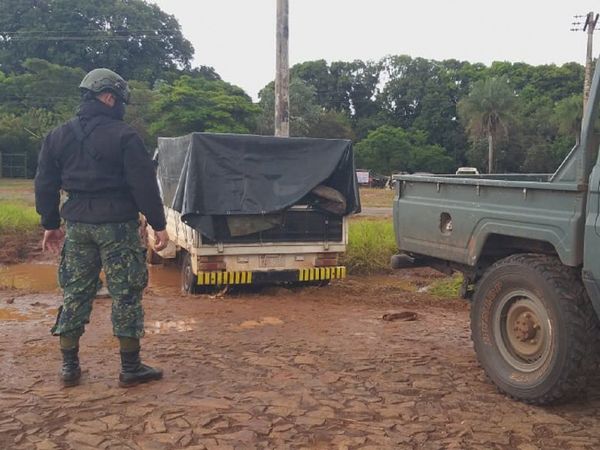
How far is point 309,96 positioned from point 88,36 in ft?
78.3

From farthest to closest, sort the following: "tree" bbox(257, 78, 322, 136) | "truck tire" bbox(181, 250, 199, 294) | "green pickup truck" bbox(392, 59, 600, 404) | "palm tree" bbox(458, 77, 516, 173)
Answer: "palm tree" bbox(458, 77, 516, 173), "tree" bbox(257, 78, 322, 136), "truck tire" bbox(181, 250, 199, 294), "green pickup truck" bbox(392, 59, 600, 404)

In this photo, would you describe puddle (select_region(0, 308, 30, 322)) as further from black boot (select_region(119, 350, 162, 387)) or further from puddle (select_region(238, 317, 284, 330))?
black boot (select_region(119, 350, 162, 387))

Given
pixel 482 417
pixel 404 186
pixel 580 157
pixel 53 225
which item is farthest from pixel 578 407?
pixel 53 225

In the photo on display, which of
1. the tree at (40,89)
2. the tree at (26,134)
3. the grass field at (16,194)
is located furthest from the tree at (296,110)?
the grass field at (16,194)

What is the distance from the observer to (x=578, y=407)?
398cm

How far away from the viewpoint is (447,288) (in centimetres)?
911

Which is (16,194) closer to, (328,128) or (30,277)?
(30,277)

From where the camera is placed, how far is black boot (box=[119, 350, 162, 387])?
14.3 feet

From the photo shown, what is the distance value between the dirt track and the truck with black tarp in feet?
4.59

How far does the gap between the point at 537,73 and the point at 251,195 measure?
59.0 meters

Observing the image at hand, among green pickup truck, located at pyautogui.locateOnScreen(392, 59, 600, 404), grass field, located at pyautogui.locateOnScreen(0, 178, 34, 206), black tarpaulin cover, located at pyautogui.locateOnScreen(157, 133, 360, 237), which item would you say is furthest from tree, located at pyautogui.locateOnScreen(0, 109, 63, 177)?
green pickup truck, located at pyautogui.locateOnScreen(392, 59, 600, 404)

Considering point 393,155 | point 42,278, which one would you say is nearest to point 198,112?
point 393,155

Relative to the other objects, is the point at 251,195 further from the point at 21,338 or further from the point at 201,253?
the point at 21,338

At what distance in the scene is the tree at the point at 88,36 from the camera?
63969mm
